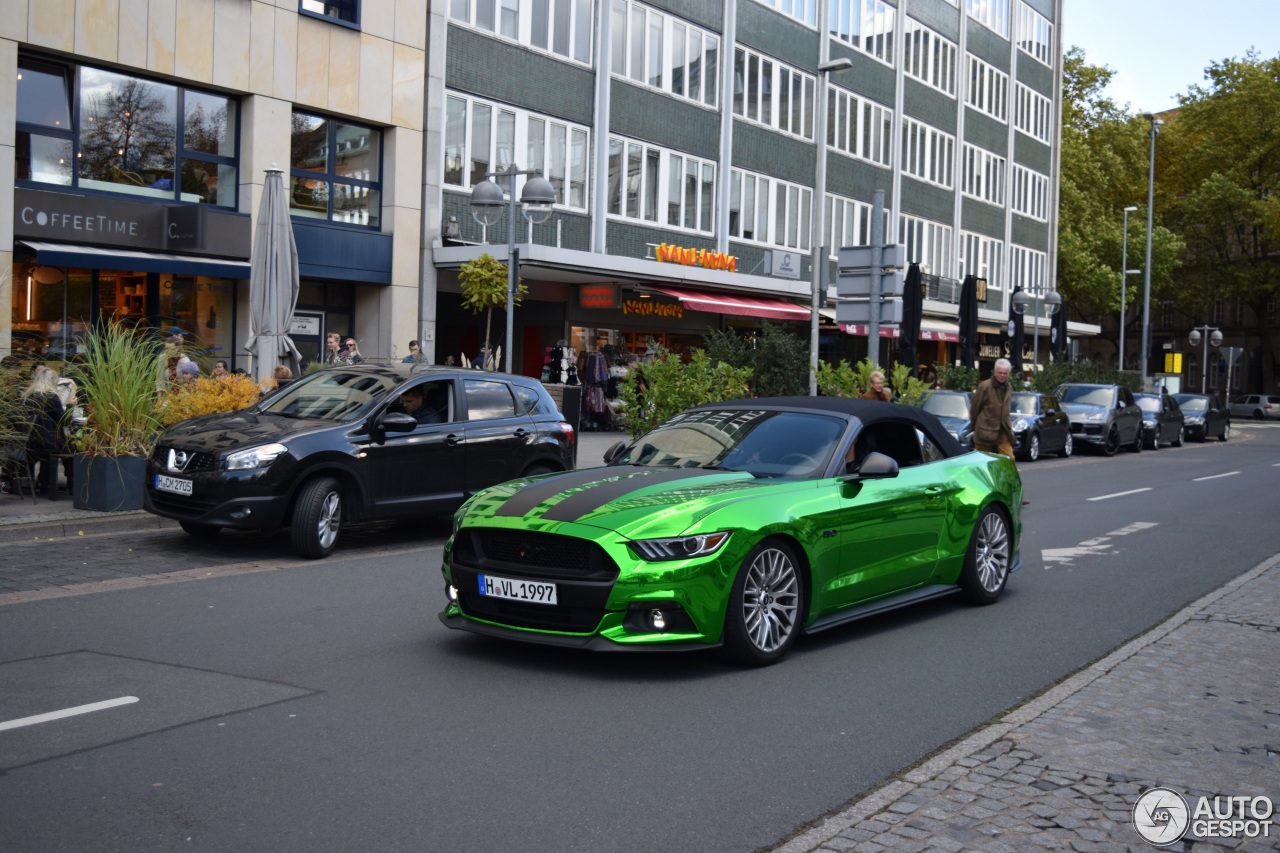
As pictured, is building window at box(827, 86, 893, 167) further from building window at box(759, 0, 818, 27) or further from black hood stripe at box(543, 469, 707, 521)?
black hood stripe at box(543, 469, 707, 521)

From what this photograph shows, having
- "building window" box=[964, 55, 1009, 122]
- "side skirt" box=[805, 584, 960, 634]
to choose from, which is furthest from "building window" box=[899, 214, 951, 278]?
"side skirt" box=[805, 584, 960, 634]

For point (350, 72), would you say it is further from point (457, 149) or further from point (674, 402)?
point (674, 402)

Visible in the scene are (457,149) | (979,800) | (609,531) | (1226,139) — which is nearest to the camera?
(979,800)

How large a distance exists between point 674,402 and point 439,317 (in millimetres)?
12423

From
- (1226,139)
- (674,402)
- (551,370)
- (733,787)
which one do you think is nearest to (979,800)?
(733,787)

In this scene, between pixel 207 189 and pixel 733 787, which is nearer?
pixel 733 787

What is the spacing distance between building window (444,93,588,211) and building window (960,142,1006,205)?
24.5m

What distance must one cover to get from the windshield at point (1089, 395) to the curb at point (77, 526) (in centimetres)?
2423

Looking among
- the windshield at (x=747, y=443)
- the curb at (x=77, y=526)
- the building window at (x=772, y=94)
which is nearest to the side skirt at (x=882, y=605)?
the windshield at (x=747, y=443)

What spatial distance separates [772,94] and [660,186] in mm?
6878

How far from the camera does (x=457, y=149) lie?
2623cm

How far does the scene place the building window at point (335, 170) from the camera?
23.9 meters

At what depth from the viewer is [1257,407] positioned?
6812 centimetres

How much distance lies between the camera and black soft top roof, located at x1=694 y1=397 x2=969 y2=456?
8281 millimetres
